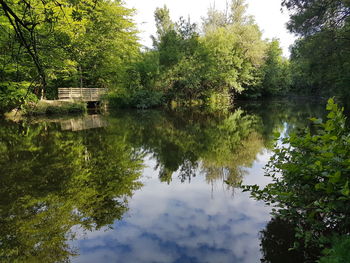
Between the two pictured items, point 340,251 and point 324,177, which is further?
point 324,177

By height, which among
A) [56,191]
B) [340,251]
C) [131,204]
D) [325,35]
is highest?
[325,35]

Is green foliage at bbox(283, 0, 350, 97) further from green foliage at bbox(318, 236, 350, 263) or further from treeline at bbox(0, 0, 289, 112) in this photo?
green foliage at bbox(318, 236, 350, 263)

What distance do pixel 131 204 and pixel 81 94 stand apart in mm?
22127

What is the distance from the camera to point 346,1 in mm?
14625

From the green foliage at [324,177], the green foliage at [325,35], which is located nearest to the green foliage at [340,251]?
the green foliage at [324,177]

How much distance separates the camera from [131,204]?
221 inches

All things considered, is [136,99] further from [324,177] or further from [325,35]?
[324,177]

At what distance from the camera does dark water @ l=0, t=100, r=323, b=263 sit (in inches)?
155

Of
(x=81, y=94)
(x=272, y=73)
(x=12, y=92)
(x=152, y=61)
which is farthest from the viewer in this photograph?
(x=272, y=73)

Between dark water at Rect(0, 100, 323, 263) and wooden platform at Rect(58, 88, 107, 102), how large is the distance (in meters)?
14.6

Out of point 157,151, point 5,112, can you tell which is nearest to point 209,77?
point 5,112

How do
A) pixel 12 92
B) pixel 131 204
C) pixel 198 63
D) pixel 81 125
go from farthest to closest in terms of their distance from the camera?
pixel 198 63 → pixel 12 92 → pixel 81 125 → pixel 131 204

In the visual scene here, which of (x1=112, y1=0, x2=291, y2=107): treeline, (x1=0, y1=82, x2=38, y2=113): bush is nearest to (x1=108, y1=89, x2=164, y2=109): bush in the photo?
(x1=112, y1=0, x2=291, y2=107): treeline

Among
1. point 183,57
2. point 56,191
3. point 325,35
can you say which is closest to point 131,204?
point 56,191
